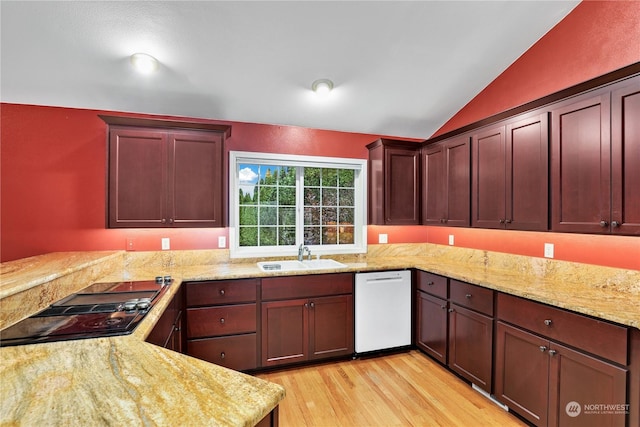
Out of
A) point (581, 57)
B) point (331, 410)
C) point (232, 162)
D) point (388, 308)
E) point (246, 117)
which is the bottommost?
point (331, 410)

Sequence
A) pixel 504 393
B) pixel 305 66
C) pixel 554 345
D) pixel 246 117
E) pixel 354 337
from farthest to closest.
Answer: pixel 246 117
pixel 354 337
pixel 305 66
pixel 504 393
pixel 554 345

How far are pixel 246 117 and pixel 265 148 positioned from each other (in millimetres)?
360

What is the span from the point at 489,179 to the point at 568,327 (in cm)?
132

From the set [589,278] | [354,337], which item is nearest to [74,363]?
[354,337]

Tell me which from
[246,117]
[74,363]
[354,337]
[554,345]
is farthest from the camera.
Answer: [246,117]

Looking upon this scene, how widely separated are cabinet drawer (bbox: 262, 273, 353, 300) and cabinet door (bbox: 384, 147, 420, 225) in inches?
35.7

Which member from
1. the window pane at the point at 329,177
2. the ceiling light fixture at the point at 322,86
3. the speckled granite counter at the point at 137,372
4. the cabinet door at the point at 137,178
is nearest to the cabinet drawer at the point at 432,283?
the speckled granite counter at the point at 137,372

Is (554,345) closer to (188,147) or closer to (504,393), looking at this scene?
(504,393)

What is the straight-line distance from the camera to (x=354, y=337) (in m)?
2.92

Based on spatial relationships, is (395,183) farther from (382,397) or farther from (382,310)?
(382,397)

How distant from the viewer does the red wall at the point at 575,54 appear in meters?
2.05

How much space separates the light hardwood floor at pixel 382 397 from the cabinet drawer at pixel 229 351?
0.21 m

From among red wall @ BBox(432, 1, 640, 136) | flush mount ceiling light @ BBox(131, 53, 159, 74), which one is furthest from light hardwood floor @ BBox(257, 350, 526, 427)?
flush mount ceiling light @ BBox(131, 53, 159, 74)

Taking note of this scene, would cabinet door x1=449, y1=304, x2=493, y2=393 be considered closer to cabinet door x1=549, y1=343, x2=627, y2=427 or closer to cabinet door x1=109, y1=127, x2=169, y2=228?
cabinet door x1=549, y1=343, x2=627, y2=427
